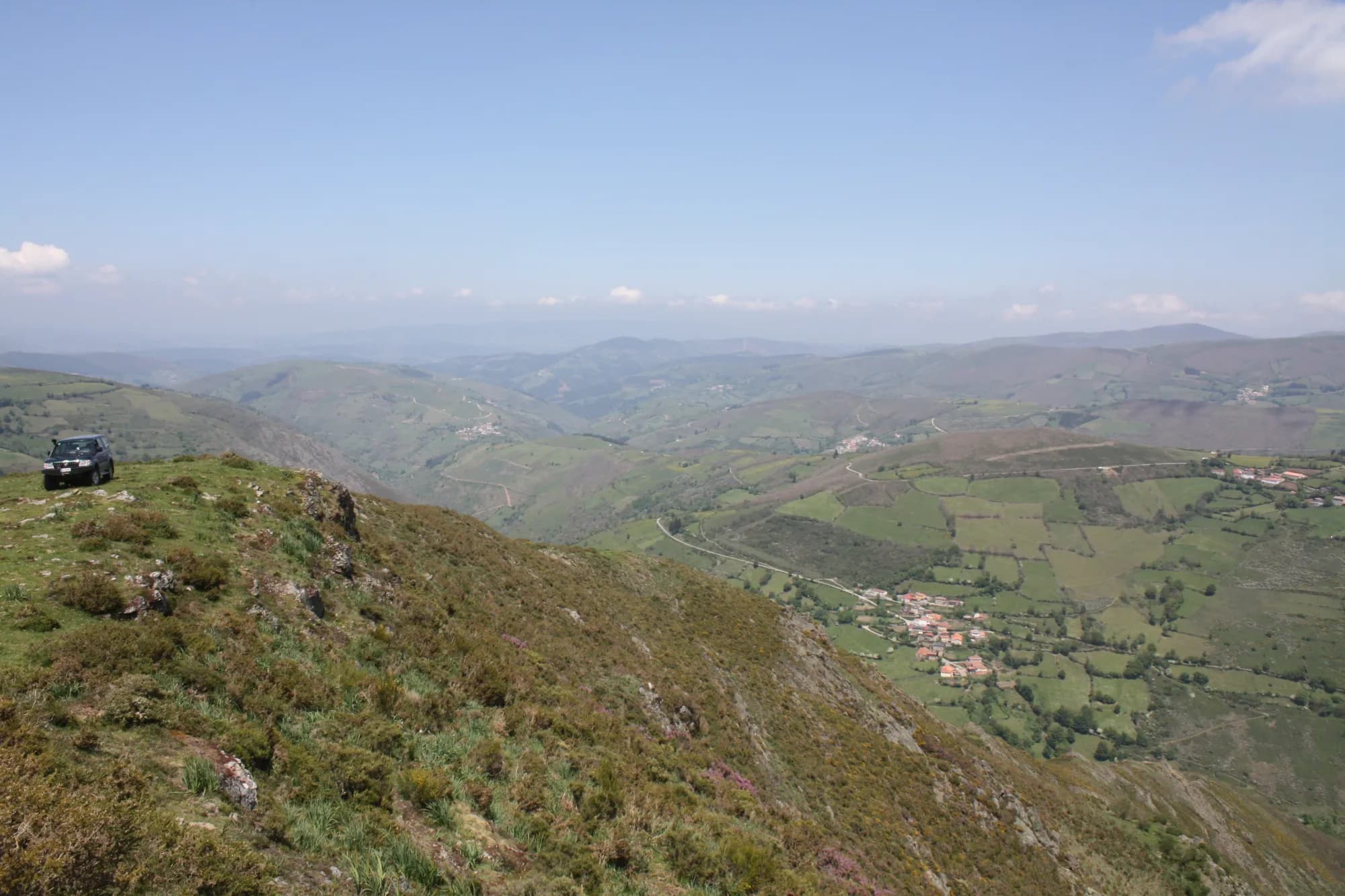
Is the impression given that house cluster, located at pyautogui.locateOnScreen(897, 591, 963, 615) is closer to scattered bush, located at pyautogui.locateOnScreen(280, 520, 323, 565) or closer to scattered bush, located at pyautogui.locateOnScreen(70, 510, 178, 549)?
scattered bush, located at pyautogui.locateOnScreen(280, 520, 323, 565)

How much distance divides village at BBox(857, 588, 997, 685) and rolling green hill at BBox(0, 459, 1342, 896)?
10949 cm

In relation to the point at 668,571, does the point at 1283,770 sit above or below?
below

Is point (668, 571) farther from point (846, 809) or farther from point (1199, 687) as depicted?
point (1199, 687)

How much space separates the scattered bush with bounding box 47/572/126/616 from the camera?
1265 cm

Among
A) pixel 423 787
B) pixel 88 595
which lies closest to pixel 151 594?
pixel 88 595

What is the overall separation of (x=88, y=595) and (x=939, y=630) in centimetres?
17538

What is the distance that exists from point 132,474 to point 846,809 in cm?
3426

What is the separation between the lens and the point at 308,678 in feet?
44.0

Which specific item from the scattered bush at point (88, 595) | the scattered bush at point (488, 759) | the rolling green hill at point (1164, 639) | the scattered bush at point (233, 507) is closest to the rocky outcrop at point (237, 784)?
the scattered bush at point (488, 759)

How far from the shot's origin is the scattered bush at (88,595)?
12648 mm

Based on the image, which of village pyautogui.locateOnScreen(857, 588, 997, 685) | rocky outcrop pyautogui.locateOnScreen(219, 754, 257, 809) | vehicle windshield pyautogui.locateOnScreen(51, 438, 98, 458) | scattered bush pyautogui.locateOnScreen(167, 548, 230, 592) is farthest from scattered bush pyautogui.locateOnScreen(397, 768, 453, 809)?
village pyautogui.locateOnScreen(857, 588, 997, 685)

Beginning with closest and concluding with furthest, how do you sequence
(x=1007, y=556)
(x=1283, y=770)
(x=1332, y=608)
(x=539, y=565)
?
(x=539, y=565) < (x=1283, y=770) < (x=1332, y=608) < (x=1007, y=556)

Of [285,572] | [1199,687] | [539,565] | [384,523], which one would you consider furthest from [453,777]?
[1199,687]

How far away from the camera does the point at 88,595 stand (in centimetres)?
1280
